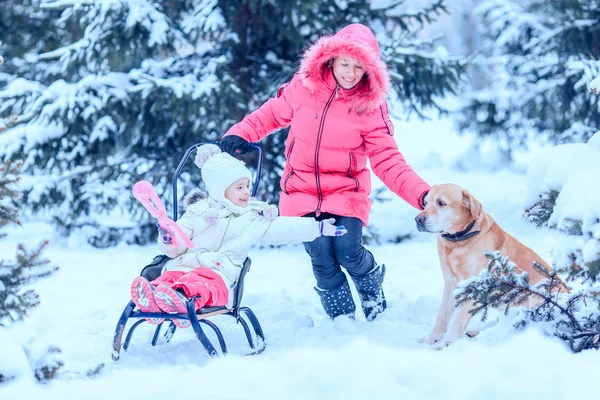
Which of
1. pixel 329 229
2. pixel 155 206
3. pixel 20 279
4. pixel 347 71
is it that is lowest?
pixel 329 229

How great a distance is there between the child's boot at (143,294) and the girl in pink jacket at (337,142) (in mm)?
1124

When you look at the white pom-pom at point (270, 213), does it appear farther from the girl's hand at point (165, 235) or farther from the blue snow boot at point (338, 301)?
the blue snow boot at point (338, 301)

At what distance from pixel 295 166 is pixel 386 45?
349cm

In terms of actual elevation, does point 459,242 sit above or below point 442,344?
above

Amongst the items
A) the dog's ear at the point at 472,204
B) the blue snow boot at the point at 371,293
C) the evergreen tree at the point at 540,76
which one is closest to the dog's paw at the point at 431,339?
the blue snow boot at the point at 371,293

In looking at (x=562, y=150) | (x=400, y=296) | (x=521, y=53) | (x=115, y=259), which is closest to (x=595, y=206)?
(x=562, y=150)

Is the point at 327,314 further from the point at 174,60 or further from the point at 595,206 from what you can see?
the point at 174,60

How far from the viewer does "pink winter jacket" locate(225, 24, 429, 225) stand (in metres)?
4.31

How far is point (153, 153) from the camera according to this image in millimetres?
7984

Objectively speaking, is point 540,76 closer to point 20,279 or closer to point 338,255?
point 338,255

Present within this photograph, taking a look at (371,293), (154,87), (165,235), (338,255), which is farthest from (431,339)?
(154,87)

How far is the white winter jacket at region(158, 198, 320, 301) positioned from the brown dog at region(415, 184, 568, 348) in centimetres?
74

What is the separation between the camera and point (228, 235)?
4.13 metres

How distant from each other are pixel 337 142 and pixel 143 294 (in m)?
1.57
